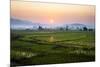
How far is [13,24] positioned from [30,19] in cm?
24

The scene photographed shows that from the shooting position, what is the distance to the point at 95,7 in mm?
2961

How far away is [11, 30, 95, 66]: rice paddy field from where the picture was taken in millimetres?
2582

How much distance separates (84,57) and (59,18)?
27.1 inches

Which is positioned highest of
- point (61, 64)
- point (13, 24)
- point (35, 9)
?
point (35, 9)

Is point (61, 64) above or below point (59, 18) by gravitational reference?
below

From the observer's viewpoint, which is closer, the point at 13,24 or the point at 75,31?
the point at 13,24

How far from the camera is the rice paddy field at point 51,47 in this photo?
8.47ft

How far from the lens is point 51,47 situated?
2734 millimetres

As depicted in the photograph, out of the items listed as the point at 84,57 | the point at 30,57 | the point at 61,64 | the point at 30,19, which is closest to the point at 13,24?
the point at 30,19
